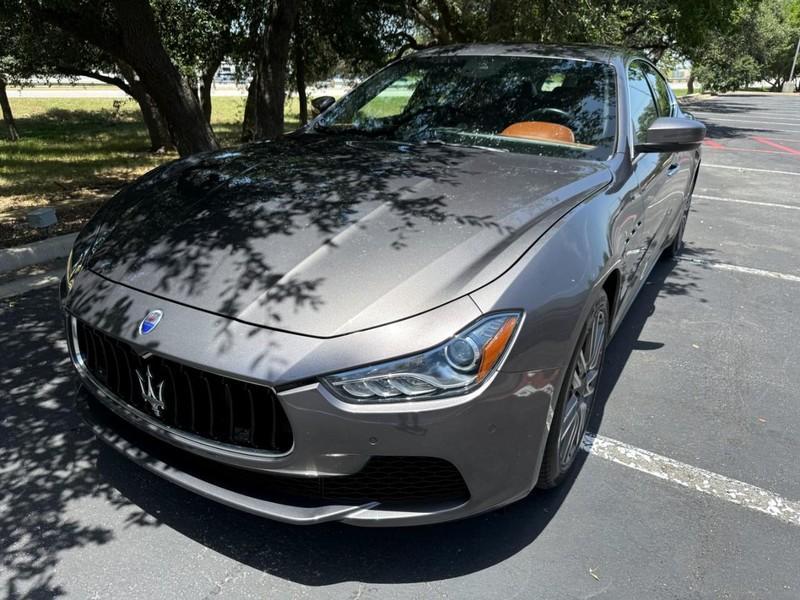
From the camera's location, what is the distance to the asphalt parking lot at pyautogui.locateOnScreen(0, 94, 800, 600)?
2.13 metres

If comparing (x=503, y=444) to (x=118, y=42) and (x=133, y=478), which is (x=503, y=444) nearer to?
(x=133, y=478)

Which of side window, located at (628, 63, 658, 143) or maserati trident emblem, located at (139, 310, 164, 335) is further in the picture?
side window, located at (628, 63, 658, 143)

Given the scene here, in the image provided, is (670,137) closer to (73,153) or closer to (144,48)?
(144,48)

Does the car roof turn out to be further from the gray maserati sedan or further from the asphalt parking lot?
the asphalt parking lot

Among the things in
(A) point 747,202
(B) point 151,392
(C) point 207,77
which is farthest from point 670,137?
(C) point 207,77

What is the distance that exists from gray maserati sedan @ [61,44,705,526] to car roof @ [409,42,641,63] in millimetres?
943

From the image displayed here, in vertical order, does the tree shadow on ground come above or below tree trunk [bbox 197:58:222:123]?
below

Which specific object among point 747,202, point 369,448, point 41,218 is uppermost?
point 369,448

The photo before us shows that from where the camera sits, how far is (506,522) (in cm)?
242

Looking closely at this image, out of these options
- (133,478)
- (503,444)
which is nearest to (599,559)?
(503,444)

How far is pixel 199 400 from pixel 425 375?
724 millimetres

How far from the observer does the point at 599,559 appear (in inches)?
89.0

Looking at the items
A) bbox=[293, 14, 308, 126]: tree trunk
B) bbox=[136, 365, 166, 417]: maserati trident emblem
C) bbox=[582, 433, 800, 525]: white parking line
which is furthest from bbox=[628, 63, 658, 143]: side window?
bbox=[293, 14, 308, 126]: tree trunk

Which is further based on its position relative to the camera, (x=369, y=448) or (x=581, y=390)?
(x=581, y=390)
